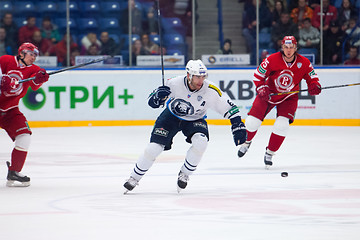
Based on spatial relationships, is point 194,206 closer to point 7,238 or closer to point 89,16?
point 7,238

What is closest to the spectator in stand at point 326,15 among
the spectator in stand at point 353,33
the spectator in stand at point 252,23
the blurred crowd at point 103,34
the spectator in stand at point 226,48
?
the spectator in stand at point 353,33

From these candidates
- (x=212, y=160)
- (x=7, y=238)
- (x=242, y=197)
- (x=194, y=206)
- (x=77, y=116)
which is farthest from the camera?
(x=77, y=116)

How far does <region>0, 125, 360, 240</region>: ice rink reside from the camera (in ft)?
14.6

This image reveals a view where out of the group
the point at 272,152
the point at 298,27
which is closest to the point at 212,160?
the point at 272,152

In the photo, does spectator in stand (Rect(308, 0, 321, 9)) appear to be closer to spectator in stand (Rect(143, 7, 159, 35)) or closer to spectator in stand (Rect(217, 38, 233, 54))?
spectator in stand (Rect(217, 38, 233, 54))

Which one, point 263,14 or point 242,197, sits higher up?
point 263,14

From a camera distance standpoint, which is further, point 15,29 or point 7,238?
point 15,29

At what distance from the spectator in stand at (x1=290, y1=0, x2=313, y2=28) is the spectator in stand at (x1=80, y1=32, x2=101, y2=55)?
3.13 meters

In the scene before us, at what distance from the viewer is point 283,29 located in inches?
507

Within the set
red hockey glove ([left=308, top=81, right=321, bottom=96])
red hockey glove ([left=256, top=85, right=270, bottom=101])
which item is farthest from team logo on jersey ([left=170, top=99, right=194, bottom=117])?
red hockey glove ([left=308, top=81, right=321, bottom=96])

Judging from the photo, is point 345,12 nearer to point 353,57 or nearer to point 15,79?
point 353,57

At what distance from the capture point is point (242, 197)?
577 cm

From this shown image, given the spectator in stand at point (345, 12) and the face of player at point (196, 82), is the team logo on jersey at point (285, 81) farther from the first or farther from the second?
the spectator in stand at point (345, 12)

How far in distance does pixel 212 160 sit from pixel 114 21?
512 cm
